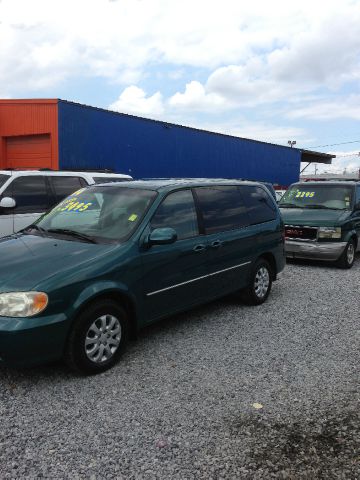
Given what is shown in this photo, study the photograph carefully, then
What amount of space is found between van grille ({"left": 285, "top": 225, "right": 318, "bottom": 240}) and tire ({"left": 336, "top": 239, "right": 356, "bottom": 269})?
638mm

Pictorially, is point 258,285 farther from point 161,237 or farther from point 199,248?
point 161,237

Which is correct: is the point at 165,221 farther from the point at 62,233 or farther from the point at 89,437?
the point at 89,437

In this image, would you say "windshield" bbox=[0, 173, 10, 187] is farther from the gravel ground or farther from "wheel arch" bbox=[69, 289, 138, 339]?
"wheel arch" bbox=[69, 289, 138, 339]

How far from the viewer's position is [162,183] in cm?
481

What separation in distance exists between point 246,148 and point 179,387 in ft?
70.1

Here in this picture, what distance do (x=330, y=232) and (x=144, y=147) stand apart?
10.0 metres

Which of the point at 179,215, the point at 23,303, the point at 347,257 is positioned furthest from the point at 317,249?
the point at 23,303

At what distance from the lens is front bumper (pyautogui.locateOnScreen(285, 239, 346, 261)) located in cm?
839

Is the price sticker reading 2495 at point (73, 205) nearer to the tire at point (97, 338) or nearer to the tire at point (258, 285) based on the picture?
the tire at point (97, 338)

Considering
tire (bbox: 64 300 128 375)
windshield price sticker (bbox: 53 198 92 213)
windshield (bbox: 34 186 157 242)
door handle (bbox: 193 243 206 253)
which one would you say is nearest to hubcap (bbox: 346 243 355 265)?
door handle (bbox: 193 243 206 253)

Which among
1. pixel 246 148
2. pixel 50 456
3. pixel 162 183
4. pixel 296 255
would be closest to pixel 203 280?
pixel 162 183

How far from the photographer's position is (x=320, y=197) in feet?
31.0

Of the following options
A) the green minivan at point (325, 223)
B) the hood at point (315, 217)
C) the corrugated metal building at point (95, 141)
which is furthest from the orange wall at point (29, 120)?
the hood at point (315, 217)

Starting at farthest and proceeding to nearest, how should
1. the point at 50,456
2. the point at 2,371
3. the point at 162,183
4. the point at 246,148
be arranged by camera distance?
the point at 246,148 < the point at 162,183 < the point at 2,371 < the point at 50,456
